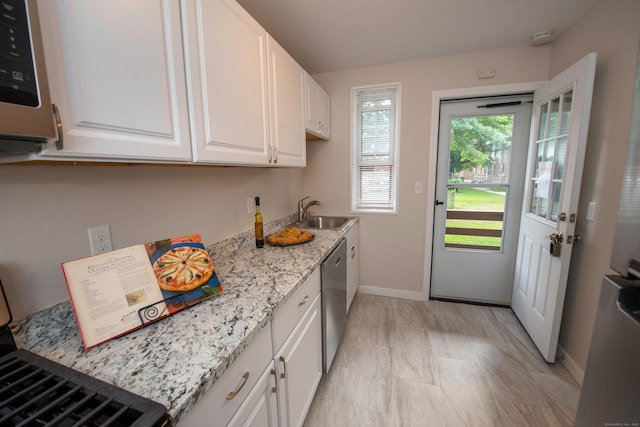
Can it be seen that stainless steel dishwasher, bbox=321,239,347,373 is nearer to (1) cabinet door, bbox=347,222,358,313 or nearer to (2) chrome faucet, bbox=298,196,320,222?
(1) cabinet door, bbox=347,222,358,313

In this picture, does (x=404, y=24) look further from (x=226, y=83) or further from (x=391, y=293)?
(x=391, y=293)

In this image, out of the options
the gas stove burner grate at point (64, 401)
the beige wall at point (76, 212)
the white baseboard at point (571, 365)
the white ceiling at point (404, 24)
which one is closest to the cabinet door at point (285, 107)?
the white ceiling at point (404, 24)

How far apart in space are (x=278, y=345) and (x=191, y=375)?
444 mm

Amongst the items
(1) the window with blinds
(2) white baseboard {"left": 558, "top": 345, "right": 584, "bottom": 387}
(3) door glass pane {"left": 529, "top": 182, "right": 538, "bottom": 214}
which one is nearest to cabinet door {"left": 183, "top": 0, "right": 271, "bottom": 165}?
(1) the window with blinds

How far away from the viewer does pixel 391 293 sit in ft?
9.07

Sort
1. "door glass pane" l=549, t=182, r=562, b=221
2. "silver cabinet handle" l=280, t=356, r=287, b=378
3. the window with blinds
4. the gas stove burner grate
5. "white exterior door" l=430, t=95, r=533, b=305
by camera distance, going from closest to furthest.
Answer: the gas stove burner grate → "silver cabinet handle" l=280, t=356, r=287, b=378 → "door glass pane" l=549, t=182, r=562, b=221 → "white exterior door" l=430, t=95, r=533, b=305 → the window with blinds

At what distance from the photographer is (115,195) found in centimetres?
99

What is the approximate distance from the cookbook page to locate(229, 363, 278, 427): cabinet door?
1.43 ft

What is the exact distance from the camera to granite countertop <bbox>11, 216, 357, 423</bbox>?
0.59 meters

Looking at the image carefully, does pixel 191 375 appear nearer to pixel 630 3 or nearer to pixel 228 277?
pixel 228 277

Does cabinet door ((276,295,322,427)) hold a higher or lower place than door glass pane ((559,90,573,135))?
lower

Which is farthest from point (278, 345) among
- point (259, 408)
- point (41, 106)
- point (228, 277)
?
point (41, 106)

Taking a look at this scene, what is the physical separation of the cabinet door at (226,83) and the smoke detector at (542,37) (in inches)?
83.1

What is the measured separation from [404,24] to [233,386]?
233 centimetres
